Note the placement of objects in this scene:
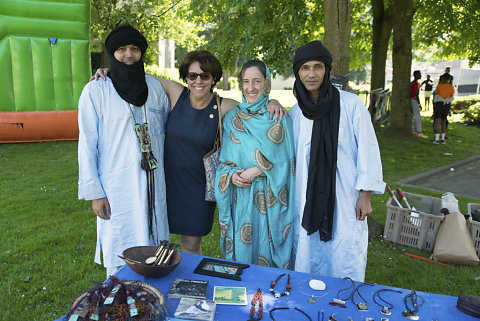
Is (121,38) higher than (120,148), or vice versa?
(121,38)

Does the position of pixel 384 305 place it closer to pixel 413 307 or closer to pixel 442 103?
pixel 413 307

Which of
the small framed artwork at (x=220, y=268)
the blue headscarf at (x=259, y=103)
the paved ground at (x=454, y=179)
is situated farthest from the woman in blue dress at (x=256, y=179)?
the paved ground at (x=454, y=179)

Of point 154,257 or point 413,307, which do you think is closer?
point 413,307

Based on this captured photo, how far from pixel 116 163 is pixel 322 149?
4.87ft

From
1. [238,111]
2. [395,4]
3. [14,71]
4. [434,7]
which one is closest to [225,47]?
[238,111]

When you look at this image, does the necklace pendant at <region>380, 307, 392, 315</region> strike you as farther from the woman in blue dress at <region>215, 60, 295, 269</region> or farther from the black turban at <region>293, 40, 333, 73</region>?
the black turban at <region>293, 40, 333, 73</region>

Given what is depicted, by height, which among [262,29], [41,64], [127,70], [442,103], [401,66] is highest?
[262,29]

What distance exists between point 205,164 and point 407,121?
8.89 m

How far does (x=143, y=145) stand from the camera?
109 inches

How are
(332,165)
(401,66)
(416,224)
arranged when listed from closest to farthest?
(332,165), (416,224), (401,66)

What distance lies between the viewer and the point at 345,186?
2727mm

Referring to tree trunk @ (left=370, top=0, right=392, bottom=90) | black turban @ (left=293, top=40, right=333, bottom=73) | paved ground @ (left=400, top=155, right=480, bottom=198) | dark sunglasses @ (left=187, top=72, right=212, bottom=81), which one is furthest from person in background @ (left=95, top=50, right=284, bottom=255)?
tree trunk @ (left=370, top=0, right=392, bottom=90)

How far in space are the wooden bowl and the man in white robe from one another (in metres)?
0.68

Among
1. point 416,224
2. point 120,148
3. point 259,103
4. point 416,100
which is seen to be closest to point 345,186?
point 259,103
